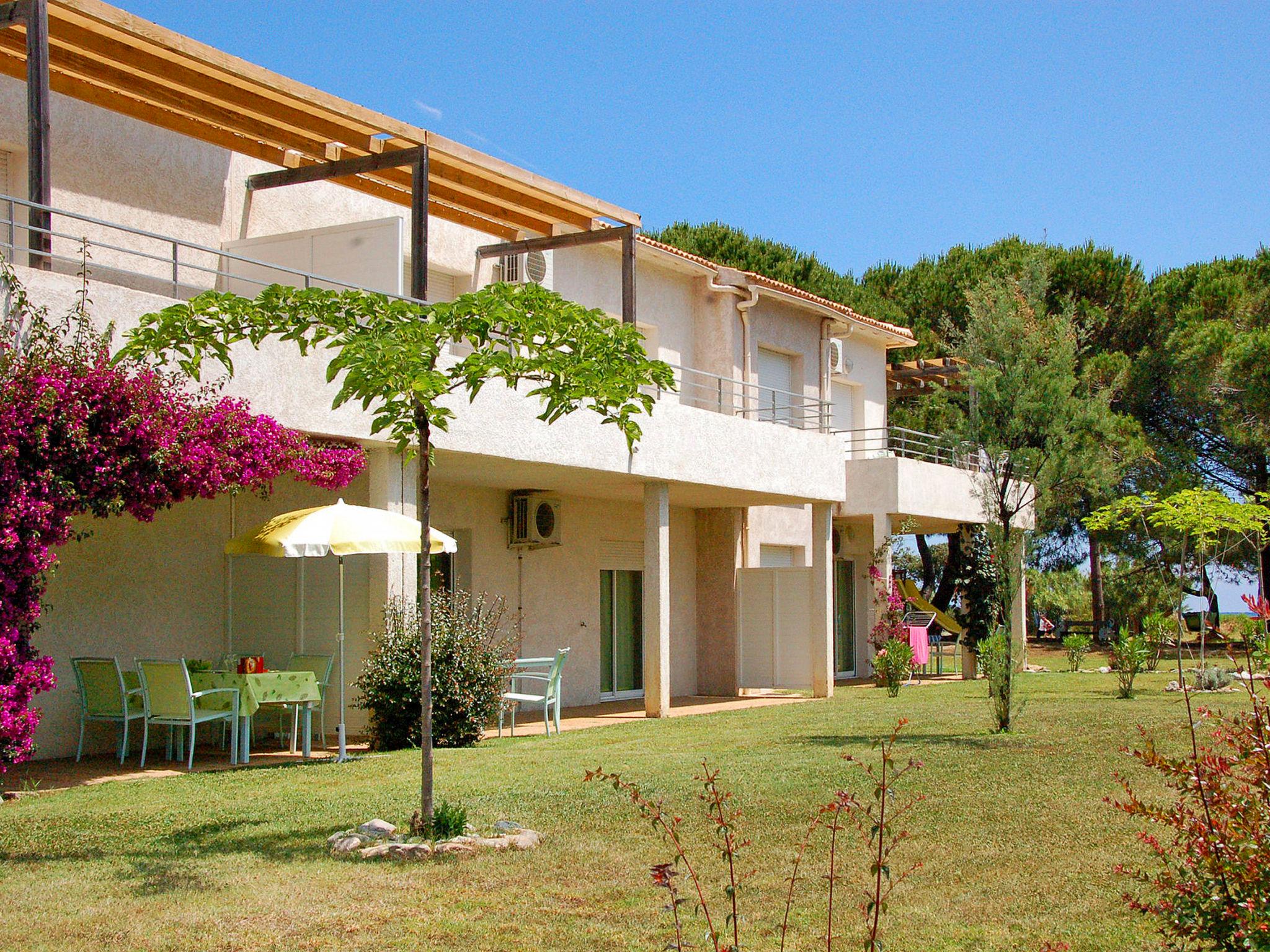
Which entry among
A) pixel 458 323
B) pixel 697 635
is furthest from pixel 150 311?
pixel 697 635

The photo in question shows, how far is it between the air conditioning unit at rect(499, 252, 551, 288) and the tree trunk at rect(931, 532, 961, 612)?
1260 centimetres

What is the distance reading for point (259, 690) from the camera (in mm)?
11273

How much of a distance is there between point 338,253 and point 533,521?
5081 mm

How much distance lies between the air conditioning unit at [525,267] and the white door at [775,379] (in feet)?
18.6

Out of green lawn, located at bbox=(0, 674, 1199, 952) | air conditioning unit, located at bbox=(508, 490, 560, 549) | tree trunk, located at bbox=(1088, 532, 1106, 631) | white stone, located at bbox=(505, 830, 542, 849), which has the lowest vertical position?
green lawn, located at bbox=(0, 674, 1199, 952)

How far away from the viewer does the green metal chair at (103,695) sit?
11492 mm

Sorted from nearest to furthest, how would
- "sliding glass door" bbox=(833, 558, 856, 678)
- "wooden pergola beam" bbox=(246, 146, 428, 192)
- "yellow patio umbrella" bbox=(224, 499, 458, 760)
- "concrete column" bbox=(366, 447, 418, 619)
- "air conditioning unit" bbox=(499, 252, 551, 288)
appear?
"yellow patio umbrella" bbox=(224, 499, 458, 760), "concrete column" bbox=(366, 447, 418, 619), "wooden pergola beam" bbox=(246, 146, 428, 192), "air conditioning unit" bbox=(499, 252, 551, 288), "sliding glass door" bbox=(833, 558, 856, 678)

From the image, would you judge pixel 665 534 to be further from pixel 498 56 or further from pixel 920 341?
pixel 920 341

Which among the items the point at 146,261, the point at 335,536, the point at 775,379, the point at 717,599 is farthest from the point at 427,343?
the point at 775,379

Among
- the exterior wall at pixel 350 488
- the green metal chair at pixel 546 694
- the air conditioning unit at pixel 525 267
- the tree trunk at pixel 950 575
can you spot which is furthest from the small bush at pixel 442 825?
the tree trunk at pixel 950 575

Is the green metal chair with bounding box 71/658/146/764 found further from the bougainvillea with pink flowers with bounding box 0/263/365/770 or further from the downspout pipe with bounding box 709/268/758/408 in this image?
the downspout pipe with bounding box 709/268/758/408

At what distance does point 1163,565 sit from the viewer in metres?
33.5

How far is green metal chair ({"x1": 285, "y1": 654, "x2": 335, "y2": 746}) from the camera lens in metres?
12.5

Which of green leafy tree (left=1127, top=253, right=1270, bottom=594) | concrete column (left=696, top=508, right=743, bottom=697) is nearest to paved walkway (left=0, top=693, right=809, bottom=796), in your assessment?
concrete column (left=696, top=508, right=743, bottom=697)
